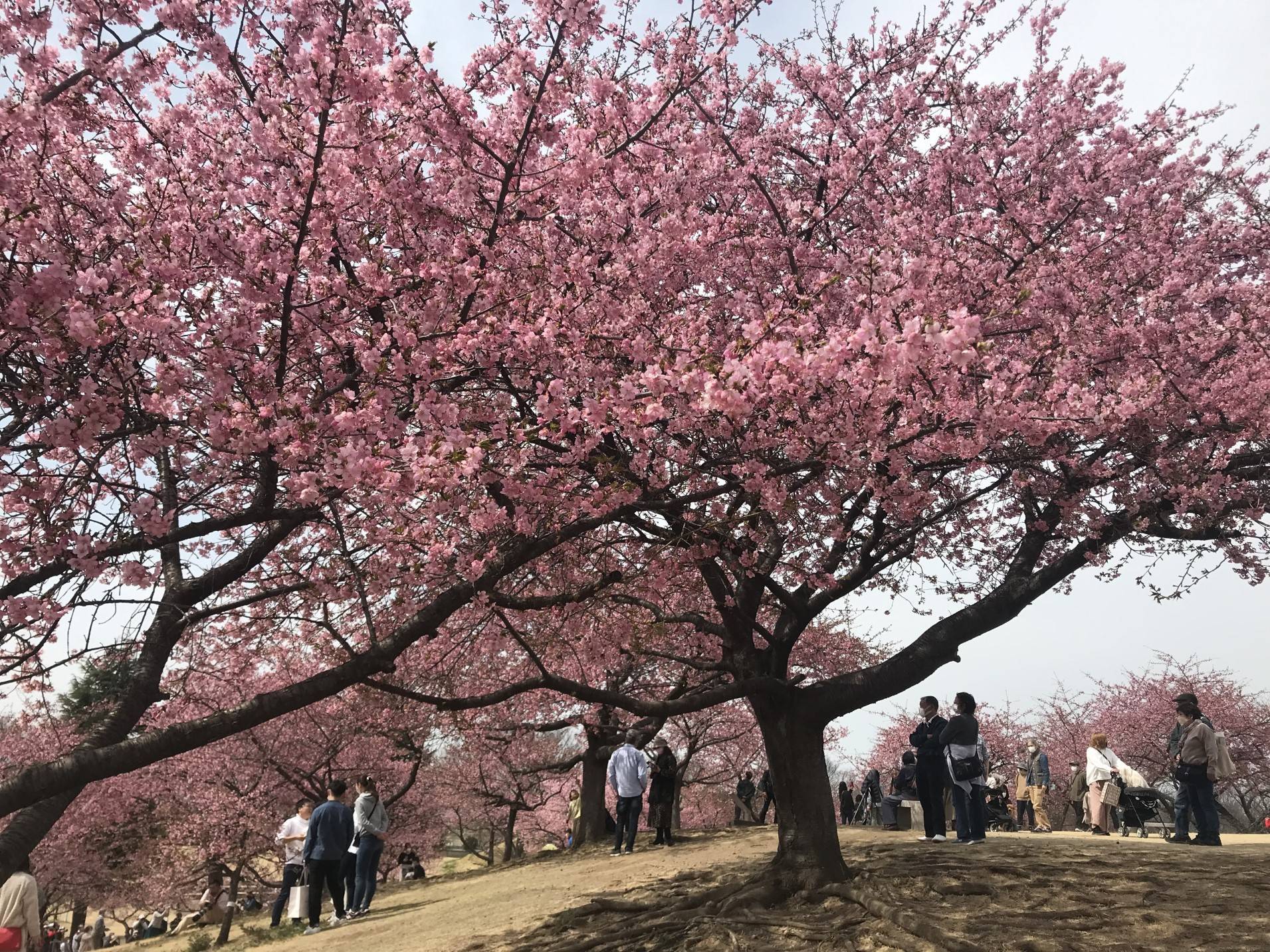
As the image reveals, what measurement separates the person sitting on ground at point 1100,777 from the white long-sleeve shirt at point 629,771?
6.94 m

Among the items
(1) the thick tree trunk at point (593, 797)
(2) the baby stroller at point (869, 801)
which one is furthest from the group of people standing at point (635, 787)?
(2) the baby stroller at point (869, 801)

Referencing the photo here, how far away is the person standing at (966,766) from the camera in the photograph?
9.42 m

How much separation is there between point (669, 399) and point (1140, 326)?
16.8ft

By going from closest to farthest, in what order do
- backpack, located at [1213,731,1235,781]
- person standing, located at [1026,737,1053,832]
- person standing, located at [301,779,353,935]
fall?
backpack, located at [1213,731,1235,781] < person standing, located at [301,779,353,935] < person standing, located at [1026,737,1053,832]

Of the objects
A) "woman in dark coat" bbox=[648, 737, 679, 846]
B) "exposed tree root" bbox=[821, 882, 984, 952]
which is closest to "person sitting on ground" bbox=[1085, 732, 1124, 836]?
"woman in dark coat" bbox=[648, 737, 679, 846]

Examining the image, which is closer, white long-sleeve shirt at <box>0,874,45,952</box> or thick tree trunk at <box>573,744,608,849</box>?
white long-sleeve shirt at <box>0,874,45,952</box>

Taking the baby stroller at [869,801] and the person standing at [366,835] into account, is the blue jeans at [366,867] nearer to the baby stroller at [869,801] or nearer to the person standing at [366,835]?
the person standing at [366,835]

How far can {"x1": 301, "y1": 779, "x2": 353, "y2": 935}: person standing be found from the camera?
31.7 ft

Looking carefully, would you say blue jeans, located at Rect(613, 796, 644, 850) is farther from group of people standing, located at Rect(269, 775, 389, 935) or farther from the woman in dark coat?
group of people standing, located at Rect(269, 775, 389, 935)

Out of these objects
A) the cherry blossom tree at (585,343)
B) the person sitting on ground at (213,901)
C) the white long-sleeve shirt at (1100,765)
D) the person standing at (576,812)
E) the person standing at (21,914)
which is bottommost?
the person sitting on ground at (213,901)

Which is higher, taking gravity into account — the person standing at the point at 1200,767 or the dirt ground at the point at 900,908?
the person standing at the point at 1200,767

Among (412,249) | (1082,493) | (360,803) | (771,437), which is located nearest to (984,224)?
(1082,493)

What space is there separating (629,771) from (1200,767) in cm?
703

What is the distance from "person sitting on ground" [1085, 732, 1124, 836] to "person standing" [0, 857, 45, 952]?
13.1 meters
